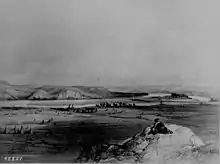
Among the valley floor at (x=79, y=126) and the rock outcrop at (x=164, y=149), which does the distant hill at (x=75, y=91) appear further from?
the rock outcrop at (x=164, y=149)

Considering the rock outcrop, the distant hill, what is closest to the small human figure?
the rock outcrop

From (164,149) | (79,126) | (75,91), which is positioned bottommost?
(164,149)

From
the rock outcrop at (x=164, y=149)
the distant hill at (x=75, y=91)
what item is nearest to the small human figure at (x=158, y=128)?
the rock outcrop at (x=164, y=149)

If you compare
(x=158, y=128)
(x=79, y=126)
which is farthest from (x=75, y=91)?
(x=158, y=128)

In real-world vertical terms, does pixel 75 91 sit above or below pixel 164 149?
above

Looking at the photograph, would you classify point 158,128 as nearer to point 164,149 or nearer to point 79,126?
point 164,149
